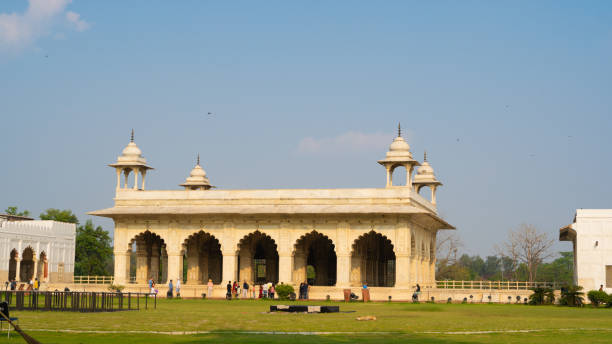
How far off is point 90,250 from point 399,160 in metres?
40.1

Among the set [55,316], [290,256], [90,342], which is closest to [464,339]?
[90,342]

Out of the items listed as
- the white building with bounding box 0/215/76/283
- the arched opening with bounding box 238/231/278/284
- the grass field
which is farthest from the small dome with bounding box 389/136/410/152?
the white building with bounding box 0/215/76/283

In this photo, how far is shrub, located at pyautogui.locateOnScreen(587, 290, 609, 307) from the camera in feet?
125

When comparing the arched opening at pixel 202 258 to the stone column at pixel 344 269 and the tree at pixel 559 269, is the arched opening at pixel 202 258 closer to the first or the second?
the stone column at pixel 344 269

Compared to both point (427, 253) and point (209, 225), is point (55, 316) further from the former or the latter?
point (427, 253)

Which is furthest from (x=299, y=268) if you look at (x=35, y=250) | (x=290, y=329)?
(x=290, y=329)

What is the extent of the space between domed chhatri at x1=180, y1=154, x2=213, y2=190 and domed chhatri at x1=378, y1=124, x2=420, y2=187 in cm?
1857

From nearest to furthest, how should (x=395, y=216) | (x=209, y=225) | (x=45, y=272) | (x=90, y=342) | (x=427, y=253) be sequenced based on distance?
(x=90, y=342) < (x=395, y=216) < (x=209, y=225) < (x=427, y=253) < (x=45, y=272)

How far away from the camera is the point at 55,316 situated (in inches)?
922

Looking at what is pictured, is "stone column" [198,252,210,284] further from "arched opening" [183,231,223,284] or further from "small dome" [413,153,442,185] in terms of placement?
"small dome" [413,153,442,185]

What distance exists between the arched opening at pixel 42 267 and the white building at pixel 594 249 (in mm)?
35816

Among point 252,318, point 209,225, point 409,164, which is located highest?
point 409,164

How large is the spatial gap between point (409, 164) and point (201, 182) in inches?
781

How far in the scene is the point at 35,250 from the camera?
57.4 meters
